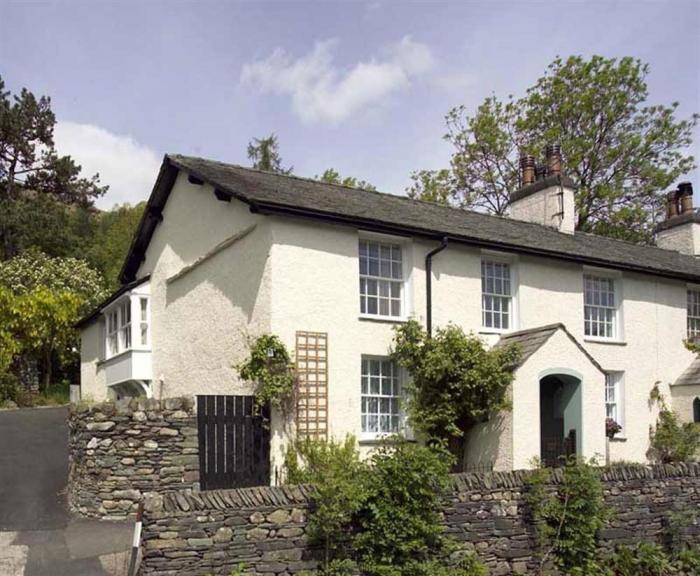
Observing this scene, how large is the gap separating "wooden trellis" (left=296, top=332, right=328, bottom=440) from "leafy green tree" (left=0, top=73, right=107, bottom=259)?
1142 inches

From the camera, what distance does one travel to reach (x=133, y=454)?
12.3 meters


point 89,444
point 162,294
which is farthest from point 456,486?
point 162,294

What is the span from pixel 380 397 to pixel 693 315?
11.0 m

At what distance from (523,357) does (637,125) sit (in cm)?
2155

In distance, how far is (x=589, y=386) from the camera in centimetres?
1574

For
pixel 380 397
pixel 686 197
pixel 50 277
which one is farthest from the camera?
pixel 50 277

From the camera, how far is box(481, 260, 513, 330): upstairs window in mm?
16781

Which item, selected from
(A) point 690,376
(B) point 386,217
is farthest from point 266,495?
(A) point 690,376

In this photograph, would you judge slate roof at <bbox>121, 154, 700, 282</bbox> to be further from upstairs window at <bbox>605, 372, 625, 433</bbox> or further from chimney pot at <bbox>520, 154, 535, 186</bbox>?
upstairs window at <bbox>605, 372, 625, 433</bbox>

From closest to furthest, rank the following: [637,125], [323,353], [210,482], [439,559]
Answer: [439,559], [210,482], [323,353], [637,125]

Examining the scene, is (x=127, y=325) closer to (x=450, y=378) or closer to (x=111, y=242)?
(x=450, y=378)

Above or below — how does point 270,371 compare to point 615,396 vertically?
above

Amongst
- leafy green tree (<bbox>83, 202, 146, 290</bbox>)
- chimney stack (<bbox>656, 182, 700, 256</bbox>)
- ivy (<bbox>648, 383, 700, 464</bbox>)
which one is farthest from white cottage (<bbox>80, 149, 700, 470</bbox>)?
leafy green tree (<bbox>83, 202, 146, 290</bbox>)

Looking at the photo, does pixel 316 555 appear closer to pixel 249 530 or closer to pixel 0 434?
pixel 249 530
